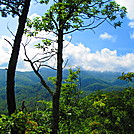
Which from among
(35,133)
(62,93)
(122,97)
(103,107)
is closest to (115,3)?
(122,97)

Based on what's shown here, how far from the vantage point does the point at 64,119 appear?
835 centimetres

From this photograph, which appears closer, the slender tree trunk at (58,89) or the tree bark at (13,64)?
the tree bark at (13,64)

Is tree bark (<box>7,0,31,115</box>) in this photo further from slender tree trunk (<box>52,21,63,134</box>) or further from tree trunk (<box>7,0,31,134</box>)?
slender tree trunk (<box>52,21,63,134</box>)

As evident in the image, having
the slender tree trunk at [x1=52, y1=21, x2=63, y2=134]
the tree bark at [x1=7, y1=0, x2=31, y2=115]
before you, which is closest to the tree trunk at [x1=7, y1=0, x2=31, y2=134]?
the tree bark at [x1=7, y1=0, x2=31, y2=115]

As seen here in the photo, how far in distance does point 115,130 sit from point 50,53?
13.6 feet

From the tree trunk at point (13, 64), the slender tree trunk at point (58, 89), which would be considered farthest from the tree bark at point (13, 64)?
the slender tree trunk at point (58, 89)

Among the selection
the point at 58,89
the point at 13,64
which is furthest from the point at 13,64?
the point at 58,89

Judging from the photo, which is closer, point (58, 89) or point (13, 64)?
point (13, 64)

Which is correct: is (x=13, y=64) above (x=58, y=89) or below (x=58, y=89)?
above

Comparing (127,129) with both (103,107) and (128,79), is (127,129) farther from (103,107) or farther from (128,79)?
(128,79)

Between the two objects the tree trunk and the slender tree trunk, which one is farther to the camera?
the slender tree trunk

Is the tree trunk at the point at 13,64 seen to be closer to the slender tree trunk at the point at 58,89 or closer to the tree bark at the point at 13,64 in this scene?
the tree bark at the point at 13,64

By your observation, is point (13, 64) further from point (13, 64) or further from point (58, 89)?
point (58, 89)

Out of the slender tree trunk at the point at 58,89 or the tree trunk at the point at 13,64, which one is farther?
the slender tree trunk at the point at 58,89
